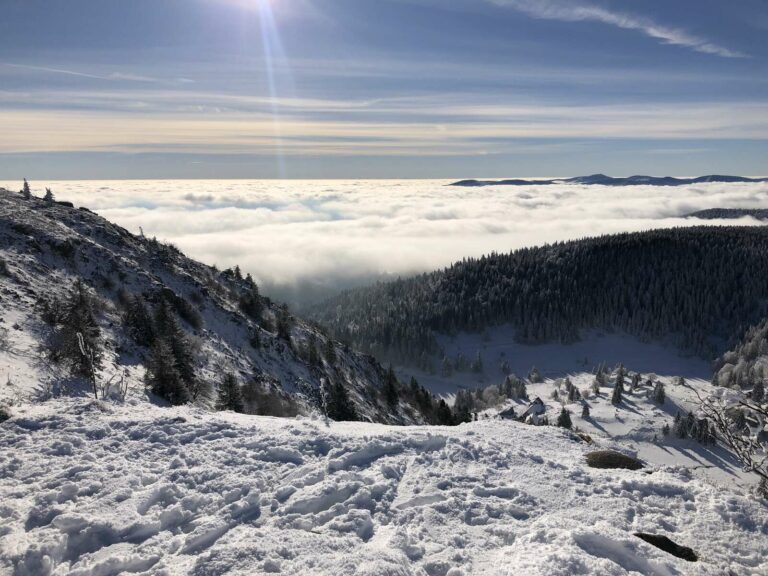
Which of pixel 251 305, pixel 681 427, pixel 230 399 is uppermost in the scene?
pixel 230 399

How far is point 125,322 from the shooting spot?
35562 mm

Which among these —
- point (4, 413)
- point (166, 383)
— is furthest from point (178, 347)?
point (4, 413)

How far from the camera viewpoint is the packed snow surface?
10.3 metres

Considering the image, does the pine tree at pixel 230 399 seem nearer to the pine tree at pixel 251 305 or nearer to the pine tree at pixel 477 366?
the pine tree at pixel 251 305

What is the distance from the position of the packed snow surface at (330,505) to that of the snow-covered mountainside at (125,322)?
7575mm

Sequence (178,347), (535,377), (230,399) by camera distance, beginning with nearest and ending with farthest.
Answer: (230,399) < (178,347) < (535,377)

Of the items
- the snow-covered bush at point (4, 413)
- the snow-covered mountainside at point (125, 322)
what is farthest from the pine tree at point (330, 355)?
the snow-covered bush at point (4, 413)

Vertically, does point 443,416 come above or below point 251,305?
below

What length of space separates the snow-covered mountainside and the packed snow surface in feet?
24.9

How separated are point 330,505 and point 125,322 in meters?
30.2

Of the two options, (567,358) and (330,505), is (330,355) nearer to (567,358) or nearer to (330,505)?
(330,505)

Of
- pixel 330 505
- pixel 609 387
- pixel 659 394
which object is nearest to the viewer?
pixel 330 505

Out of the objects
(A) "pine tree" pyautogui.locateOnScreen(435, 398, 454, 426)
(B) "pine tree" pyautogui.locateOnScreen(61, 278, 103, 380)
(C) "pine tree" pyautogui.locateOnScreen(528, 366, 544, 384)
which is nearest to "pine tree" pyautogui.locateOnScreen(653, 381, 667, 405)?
(C) "pine tree" pyautogui.locateOnScreen(528, 366, 544, 384)

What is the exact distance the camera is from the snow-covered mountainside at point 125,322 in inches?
965
